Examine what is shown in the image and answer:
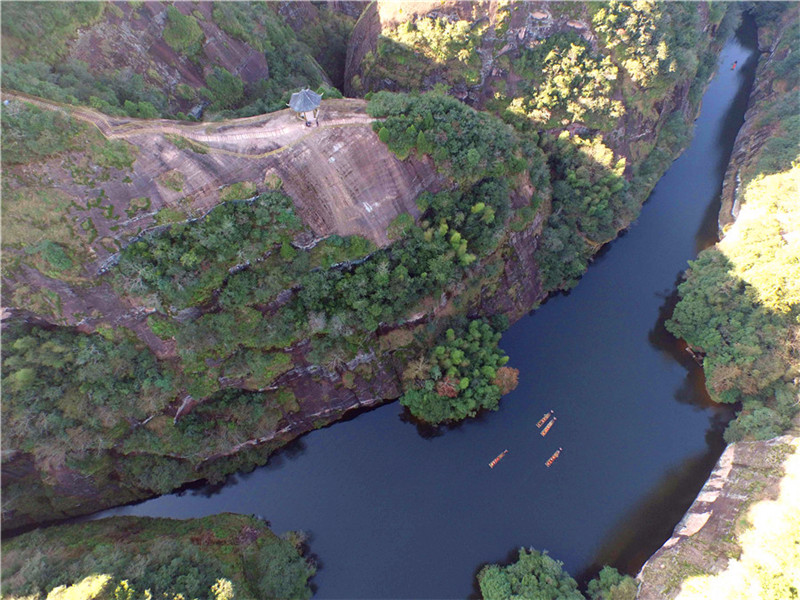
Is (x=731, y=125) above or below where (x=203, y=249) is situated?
below

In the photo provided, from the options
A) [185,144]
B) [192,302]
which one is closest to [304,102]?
[185,144]

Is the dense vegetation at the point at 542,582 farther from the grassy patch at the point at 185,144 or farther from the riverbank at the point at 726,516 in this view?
the grassy patch at the point at 185,144

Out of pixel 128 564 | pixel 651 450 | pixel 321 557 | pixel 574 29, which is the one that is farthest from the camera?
pixel 574 29

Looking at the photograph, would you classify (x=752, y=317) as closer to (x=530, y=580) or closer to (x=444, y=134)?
(x=530, y=580)

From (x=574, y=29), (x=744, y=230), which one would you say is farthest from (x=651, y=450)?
(x=574, y=29)

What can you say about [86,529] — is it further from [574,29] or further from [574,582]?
[574,29]

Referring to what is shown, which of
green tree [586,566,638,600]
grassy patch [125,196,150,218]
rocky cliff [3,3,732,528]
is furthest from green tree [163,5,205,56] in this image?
green tree [586,566,638,600]

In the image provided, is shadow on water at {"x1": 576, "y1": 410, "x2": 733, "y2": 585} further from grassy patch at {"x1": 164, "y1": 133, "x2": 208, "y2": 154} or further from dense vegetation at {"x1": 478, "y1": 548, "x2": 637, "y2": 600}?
grassy patch at {"x1": 164, "y1": 133, "x2": 208, "y2": 154}
